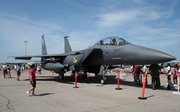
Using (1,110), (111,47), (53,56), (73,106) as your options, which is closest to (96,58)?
(111,47)

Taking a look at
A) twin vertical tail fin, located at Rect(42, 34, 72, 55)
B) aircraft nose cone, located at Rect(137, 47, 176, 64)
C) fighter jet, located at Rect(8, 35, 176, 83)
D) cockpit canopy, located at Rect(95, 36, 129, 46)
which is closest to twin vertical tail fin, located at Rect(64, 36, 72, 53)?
twin vertical tail fin, located at Rect(42, 34, 72, 55)

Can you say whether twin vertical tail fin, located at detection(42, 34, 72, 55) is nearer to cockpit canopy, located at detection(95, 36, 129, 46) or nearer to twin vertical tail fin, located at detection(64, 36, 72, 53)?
twin vertical tail fin, located at detection(64, 36, 72, 53)

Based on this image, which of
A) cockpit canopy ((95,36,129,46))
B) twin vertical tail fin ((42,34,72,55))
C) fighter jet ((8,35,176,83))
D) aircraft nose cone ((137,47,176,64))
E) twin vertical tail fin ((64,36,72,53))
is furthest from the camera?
twin vertical tail fin ((64,36,72,53))

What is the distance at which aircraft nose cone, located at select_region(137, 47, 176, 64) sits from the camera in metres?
7.41

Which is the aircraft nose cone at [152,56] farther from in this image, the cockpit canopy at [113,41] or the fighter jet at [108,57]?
the cockpit canopy at [113,41]

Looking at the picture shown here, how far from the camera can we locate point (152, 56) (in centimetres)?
783

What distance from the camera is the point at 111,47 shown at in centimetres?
1019

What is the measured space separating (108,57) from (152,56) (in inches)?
119

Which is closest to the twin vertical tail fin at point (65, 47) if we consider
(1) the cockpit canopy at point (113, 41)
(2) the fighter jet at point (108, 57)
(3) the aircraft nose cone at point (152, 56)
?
(2) the fighter jet at point (108, 57)

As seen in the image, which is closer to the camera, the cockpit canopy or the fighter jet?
the fighter jet

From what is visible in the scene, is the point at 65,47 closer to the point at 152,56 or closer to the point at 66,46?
the point at 66,46

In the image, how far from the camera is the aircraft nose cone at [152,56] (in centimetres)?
741

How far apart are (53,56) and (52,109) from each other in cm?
940

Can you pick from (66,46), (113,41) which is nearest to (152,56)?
(113,41)
